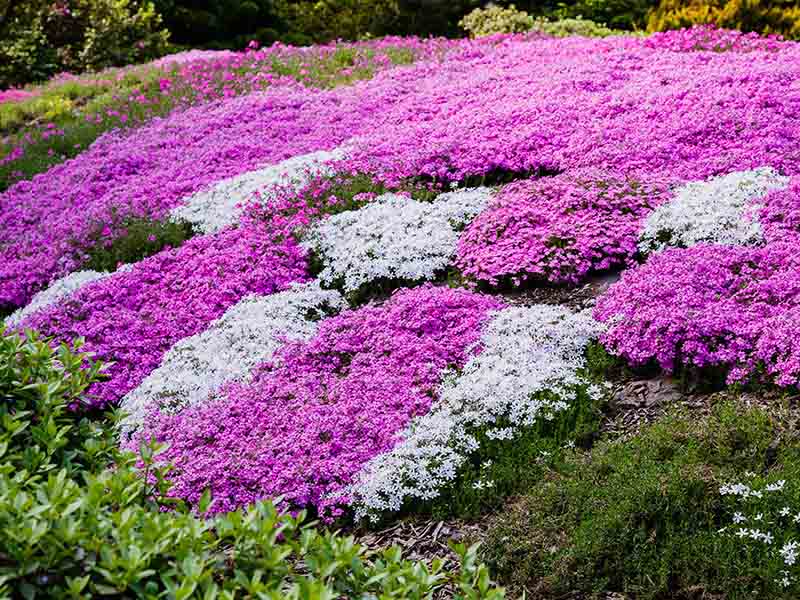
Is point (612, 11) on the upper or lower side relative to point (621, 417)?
lower

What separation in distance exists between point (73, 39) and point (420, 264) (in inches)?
870

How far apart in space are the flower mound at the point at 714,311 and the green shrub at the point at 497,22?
16.1m

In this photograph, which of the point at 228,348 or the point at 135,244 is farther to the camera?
the point at 135,244

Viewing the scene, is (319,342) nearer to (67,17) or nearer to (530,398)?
(530,398)

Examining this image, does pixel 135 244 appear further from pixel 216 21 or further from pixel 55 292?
pixel 216 21

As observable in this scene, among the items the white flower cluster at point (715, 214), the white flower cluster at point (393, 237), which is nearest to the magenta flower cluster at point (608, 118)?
the white flower cluster at point (715, 214)

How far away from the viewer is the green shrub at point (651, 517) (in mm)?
5465

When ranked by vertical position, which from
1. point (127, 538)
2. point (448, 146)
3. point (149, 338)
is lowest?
point (149, 338)

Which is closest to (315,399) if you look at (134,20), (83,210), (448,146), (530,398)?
(530,398)

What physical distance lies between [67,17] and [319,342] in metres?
22.7

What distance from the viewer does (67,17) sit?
27219 millimetres

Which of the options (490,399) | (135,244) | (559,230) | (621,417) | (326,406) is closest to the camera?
(621,417)

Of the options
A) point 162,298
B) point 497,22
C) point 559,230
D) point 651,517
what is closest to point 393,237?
point 559,230

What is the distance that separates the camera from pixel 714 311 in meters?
7.34
